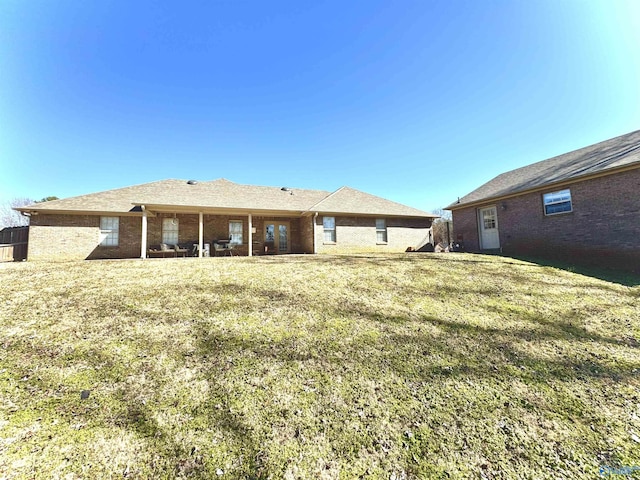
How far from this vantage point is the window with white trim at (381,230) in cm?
1615

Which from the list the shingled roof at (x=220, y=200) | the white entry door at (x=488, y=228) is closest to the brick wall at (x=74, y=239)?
the shingled roof at (x=220, y=200)

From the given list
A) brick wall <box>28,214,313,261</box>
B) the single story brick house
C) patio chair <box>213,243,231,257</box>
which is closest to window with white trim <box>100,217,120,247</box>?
the single story brick house

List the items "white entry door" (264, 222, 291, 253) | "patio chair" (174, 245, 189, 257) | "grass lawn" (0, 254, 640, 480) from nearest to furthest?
1. "grass lawn" (0, 254, 640, 480)
2. "patio chair" (174, 245, 189, 257)
3. "white entry door" (264, 222, 291, 253)

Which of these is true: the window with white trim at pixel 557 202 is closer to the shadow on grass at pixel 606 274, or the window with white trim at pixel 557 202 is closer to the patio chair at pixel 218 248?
the shadow on grass at pixel 606 274

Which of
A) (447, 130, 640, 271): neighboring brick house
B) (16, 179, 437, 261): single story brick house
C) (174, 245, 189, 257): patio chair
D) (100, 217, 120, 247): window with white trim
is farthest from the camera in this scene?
(174, 245, 189, 257): patio chair

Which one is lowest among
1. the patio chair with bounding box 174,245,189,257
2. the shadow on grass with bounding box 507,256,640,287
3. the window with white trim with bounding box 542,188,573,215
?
the shadow on grass with bounding box 507,256,640,287

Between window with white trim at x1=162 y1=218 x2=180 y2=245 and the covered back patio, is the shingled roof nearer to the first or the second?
the covered back patio

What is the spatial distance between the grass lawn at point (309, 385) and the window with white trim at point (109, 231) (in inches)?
311

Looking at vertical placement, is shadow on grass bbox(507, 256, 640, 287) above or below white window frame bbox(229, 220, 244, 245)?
below

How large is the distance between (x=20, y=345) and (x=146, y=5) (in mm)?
11149

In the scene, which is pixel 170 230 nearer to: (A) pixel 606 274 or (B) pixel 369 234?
(B) pixel 369 234

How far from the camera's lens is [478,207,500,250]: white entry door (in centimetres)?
1447

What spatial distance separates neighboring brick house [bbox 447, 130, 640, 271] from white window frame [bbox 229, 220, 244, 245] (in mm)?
13449

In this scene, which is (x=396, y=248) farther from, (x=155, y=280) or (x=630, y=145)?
(x=155, y=280)
